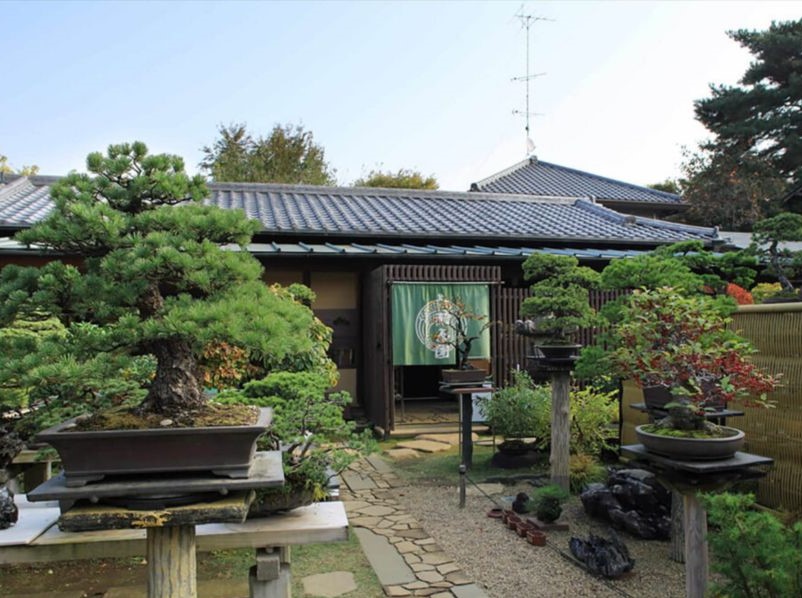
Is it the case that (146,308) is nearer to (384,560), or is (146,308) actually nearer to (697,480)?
(697,480)

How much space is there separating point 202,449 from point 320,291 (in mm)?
8063

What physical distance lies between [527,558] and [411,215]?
322 inches

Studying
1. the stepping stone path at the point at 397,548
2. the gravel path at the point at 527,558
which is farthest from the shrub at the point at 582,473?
the stepping stone path at the point at 397,548

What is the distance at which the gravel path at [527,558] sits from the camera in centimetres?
391

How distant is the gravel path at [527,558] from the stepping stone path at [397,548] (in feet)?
0.40

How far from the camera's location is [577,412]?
21.8 ft

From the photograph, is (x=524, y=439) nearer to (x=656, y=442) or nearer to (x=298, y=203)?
(x=656, y=442)

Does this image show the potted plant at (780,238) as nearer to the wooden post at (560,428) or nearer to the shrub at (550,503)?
the wooden post at (560,428)

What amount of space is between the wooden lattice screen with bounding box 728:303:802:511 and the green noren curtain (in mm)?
4473

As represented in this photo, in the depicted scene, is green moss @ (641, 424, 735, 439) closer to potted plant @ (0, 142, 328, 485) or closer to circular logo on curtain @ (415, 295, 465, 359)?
potted plant @ (0, 142, 328, 485)

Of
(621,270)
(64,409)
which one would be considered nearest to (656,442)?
(621,270)

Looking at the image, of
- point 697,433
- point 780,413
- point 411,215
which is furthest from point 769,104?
point 697,433

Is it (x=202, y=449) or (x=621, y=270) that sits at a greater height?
(x=621, y=270)

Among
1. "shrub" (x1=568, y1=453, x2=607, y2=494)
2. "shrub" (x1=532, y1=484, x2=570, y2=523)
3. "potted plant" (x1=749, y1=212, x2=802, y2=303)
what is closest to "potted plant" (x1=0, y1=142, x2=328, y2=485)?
"shrub" (x1=532, y1=484, x2=570, y2=523)
